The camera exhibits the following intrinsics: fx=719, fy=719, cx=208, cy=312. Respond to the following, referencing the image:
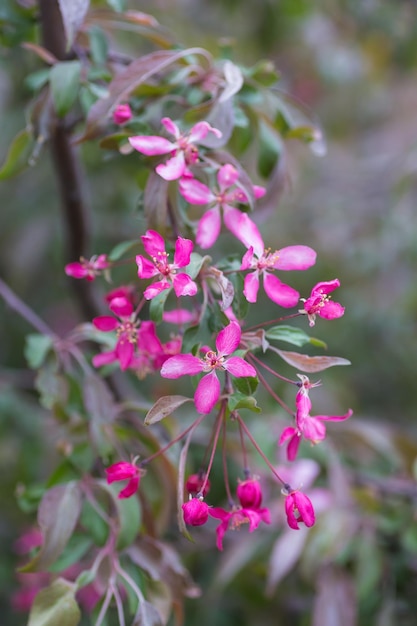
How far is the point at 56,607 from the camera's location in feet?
2.32

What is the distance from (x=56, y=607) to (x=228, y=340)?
1.13 feet

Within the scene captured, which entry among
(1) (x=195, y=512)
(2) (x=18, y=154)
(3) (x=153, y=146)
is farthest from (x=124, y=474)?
(2) (x=18, y=154)

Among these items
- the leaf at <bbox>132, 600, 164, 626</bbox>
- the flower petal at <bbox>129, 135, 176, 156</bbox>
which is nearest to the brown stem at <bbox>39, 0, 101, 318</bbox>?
the flower petal at <bbox>129, 135, 176, 156</bbox>

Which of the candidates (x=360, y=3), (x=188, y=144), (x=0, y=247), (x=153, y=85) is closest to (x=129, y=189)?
(x=0, y=247)

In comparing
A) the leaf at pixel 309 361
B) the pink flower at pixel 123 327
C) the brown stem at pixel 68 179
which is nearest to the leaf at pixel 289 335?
the leaf at pixel 309 361

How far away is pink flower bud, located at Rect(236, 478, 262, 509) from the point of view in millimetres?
642

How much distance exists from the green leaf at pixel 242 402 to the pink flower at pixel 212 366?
2 cm

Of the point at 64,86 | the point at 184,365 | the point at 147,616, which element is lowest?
the point at 147,616

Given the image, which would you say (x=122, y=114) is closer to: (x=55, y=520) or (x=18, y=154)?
(x=18, y=154)

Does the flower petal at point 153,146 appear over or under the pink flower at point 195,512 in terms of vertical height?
over

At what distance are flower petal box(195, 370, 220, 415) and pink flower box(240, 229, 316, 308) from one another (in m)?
0.08

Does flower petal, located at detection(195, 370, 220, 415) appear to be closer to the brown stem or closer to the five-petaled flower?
the five-petaled flower

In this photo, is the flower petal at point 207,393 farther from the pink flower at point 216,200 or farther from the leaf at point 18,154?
the leaf at point 18,154

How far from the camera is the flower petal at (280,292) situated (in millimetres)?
626
